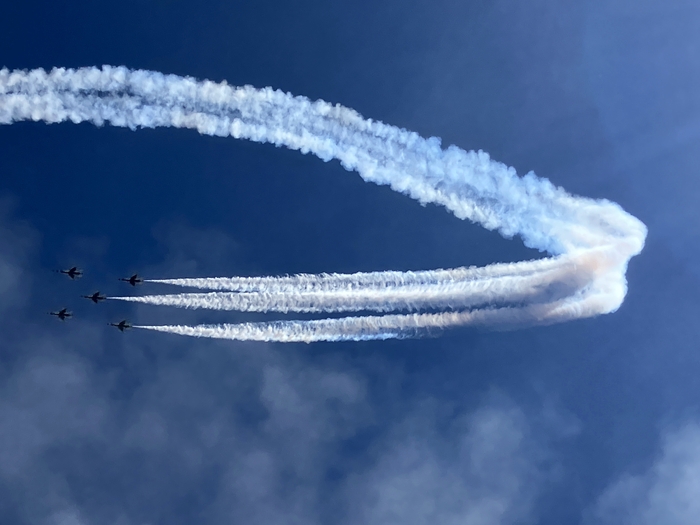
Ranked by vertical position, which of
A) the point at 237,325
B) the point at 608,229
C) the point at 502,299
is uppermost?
the point at 608,229

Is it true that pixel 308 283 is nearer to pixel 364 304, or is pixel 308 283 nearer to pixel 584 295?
pixel 364 304

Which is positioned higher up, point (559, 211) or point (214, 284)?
point (559, 211)

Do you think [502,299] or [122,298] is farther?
[122,298]

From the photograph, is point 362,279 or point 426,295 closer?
point 426,295

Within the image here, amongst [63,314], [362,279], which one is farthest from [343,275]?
[63,314]

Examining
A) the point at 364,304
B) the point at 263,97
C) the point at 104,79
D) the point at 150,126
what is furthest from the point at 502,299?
the point at 104,79

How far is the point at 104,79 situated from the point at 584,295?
101ft

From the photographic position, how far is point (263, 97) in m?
38.0

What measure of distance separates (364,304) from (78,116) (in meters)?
20.1

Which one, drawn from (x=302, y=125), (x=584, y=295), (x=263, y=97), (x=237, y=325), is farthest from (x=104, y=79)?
(x=584, y=295)

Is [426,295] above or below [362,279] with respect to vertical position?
below

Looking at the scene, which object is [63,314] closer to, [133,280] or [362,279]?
[133,280]

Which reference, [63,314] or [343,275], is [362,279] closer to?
[343,275]

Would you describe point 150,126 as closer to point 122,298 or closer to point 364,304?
point 122,298
